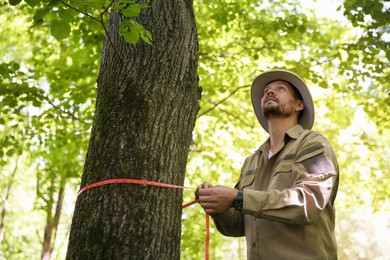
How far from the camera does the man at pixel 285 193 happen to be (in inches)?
92.6

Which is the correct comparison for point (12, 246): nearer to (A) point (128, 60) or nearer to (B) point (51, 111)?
(B) point (51, 111)

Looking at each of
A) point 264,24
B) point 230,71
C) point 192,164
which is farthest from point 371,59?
point 192,164

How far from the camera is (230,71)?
27.0ft

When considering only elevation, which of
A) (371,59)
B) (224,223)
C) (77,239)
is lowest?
(77,239)

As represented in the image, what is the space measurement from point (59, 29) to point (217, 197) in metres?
1.31

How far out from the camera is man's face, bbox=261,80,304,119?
3.18 metres

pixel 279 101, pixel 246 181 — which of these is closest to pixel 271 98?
pixel 279 101

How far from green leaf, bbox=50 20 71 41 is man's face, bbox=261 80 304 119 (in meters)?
1.57

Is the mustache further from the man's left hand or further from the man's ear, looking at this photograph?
the man's left hand

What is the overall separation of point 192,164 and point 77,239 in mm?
7834

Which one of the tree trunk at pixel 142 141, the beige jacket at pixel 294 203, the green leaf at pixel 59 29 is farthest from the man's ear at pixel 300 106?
the green leaf at pixel 59 29

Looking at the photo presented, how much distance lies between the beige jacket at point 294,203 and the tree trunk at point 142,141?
52cm

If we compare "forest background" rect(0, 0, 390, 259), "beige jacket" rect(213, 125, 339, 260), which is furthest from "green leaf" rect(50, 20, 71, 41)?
"forest background" rect(0, 0, 390, 259)

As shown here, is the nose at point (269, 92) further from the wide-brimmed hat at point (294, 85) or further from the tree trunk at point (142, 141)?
the tree trunk at point (142, 141)
